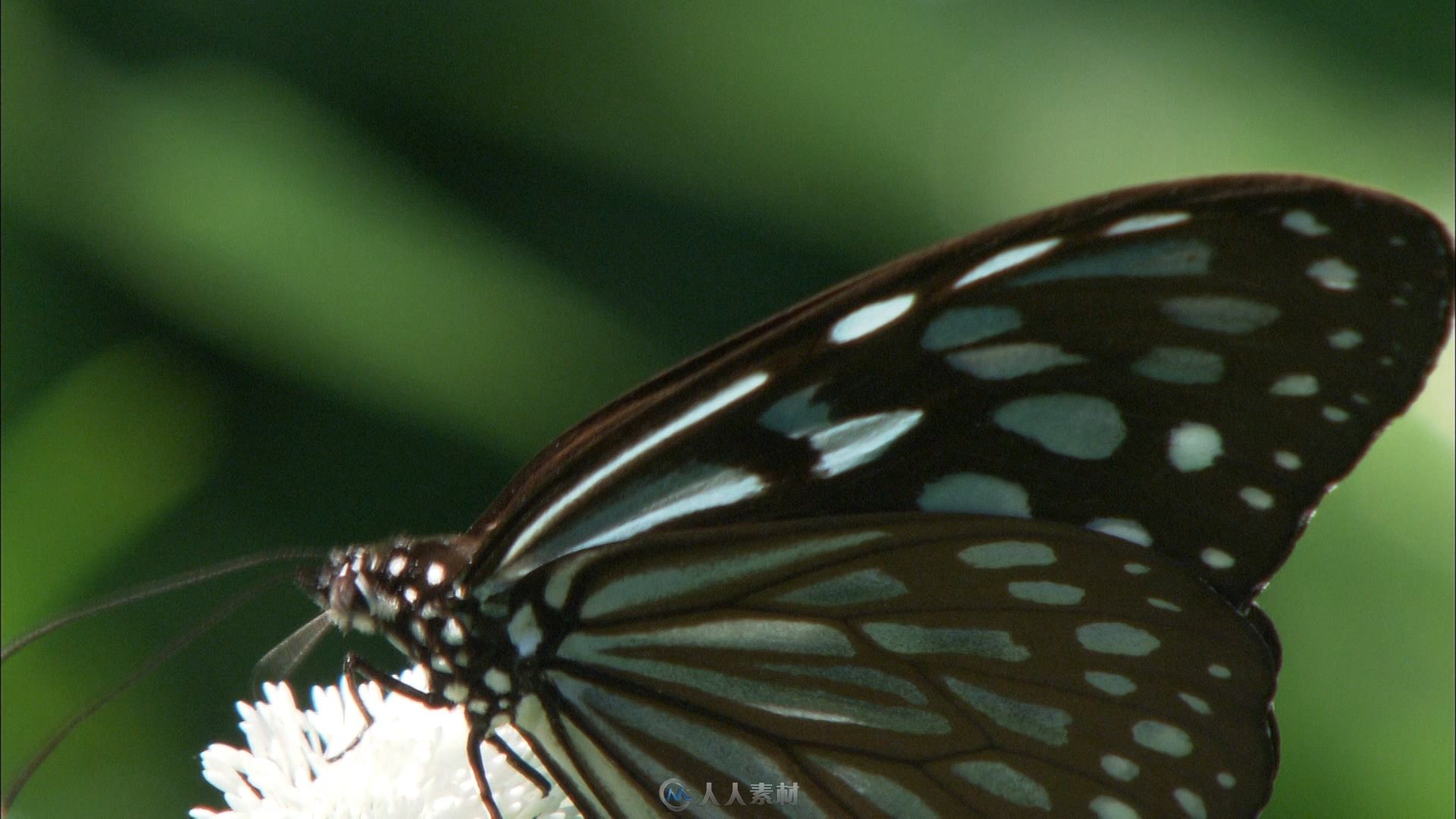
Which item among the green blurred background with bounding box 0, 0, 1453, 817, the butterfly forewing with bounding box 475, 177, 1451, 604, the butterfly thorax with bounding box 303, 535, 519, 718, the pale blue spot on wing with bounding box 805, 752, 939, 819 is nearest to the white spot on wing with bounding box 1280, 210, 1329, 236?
the butterfly forewing with bounding box 475, 177, 1451, 604

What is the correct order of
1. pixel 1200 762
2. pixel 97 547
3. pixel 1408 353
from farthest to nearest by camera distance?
pixel 97 547
pixel 1200 762
pixel 1408 353

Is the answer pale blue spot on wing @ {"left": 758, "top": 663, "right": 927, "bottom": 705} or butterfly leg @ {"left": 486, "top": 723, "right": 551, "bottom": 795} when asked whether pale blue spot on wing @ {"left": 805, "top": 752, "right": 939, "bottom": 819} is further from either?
butterfly leg @ {"left": 486, "top": 723, "right": 551, "bottom": 795}

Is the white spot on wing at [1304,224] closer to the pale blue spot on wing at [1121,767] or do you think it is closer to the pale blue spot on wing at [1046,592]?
the pale blue spot on wing at [1046,592]

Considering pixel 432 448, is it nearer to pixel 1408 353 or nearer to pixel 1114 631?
pixel 1114 631

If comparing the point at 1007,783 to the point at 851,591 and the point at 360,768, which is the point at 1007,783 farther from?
the point at 360,768

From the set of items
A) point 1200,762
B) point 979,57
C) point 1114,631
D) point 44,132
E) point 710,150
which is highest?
point 44,132

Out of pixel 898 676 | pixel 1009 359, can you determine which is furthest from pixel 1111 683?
pixel 1009 359

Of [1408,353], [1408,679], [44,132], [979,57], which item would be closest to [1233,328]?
[1408,353]

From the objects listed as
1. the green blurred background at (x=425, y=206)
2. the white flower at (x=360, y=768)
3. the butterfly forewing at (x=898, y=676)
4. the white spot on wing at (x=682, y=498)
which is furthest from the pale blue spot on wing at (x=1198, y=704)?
the green blurred background at (x=425, y=206)
